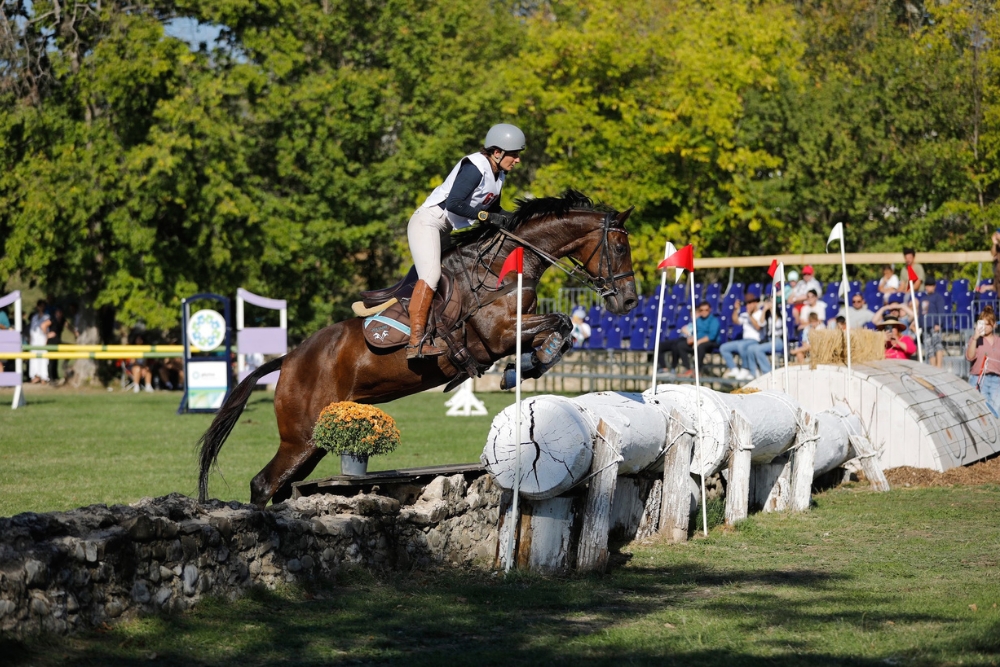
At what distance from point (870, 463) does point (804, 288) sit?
9.42 metres

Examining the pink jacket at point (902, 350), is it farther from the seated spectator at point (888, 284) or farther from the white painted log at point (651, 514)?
the white painted log at point (651, 514)

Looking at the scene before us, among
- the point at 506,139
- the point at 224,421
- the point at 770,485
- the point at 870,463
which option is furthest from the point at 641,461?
the point at 870,463

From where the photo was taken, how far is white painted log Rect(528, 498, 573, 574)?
249 inches

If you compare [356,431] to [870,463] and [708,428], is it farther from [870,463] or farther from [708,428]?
[870,463]

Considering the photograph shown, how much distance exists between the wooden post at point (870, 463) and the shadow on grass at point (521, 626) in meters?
4.21

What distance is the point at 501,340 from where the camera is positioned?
Answer: 7562mm

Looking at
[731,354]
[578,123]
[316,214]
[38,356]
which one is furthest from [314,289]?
[731,354]

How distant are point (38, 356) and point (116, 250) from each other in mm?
7648

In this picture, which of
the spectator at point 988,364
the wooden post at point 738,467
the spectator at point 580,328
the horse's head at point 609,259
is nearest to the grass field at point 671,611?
the wooden post at point 738,467

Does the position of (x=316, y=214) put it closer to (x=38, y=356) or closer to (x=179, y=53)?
(x=179, y=53)

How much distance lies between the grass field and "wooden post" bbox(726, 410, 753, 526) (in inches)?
6.0

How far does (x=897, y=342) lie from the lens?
14898 millimetres

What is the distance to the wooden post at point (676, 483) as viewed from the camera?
742 cm

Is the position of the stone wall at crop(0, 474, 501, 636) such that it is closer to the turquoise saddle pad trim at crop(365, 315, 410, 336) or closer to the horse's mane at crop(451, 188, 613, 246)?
the turquoise saddle pad trim at crop(365, 315, 410, 336)
